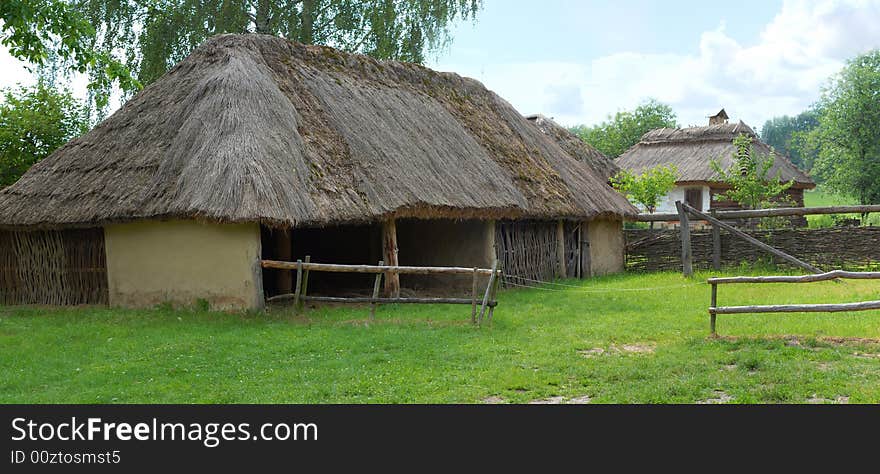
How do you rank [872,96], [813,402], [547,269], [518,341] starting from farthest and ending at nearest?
[872,96], [547,269], [518,341], [813,402]

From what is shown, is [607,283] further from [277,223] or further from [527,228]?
[277,223]

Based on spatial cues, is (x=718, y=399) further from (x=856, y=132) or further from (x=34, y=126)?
(x=856, y=132)

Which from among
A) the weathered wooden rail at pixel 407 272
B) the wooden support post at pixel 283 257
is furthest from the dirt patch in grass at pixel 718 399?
the wooden support post at pixel 283 257

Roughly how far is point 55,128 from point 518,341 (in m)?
15.4

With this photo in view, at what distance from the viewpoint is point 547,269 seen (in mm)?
18906

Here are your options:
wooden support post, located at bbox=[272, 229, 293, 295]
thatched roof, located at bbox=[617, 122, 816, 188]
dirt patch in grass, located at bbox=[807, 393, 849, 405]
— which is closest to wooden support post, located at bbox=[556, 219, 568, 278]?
wooden support post, located at bbox=[272, 229, 293, 295]

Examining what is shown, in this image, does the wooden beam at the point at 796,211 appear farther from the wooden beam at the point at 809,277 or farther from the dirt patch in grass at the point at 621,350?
the dirt patch in grass at the point at 621,350

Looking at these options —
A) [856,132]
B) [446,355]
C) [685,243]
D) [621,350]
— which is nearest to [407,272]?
[446,355]

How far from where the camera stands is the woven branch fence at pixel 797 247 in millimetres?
17281

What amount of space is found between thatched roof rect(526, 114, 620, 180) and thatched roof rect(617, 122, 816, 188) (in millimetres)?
7288

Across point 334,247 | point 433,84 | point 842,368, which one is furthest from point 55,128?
point 842,368

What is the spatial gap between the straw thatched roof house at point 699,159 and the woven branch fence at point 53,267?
71.1 ft

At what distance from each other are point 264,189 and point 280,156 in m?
1.06

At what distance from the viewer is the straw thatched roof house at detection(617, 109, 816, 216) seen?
3136 centimetres
